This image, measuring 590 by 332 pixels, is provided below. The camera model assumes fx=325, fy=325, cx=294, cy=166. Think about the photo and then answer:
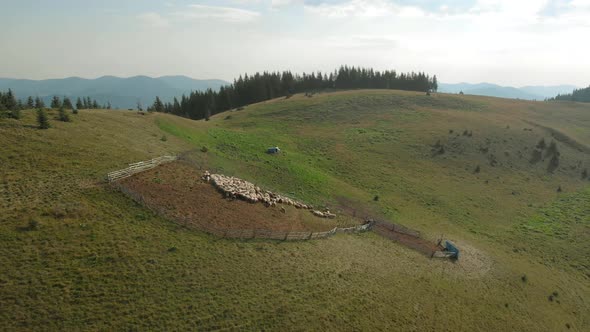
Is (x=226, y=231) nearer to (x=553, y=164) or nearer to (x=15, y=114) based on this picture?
(x=15, y=114)

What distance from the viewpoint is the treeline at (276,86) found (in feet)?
397

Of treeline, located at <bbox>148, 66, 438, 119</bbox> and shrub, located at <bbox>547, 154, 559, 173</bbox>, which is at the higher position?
treeline, located at <bbox>148, 66, 438, 119</bbox>

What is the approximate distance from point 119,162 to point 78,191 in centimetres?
734

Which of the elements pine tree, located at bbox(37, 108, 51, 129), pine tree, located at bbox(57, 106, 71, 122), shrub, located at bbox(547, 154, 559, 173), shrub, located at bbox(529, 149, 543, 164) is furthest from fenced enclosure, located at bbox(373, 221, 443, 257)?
shrub, located at bbox(547, 154, 559, 173)

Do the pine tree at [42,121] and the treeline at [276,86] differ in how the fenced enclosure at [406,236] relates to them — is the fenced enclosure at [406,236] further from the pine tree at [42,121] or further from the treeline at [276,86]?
the treeline at [276,86]

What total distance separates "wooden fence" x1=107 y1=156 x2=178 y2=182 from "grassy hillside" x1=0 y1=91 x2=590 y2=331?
152cm

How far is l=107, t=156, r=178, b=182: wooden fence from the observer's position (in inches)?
1246

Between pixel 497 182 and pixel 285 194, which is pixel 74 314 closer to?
pixel 285 194

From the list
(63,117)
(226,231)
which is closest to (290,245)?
(226,231)

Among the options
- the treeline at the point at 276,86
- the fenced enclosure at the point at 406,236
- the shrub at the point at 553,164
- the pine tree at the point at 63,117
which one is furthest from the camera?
the treeline at the point at 276,86

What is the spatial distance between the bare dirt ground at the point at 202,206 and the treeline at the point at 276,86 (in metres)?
78.4

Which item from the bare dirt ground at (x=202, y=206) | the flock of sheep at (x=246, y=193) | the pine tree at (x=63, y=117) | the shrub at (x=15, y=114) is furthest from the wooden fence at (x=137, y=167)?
the shrub at (x=15, y=114)

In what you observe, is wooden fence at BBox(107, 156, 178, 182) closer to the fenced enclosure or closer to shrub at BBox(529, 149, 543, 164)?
the fenced enclosure

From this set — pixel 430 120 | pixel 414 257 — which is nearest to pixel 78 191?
pixel 414 257
